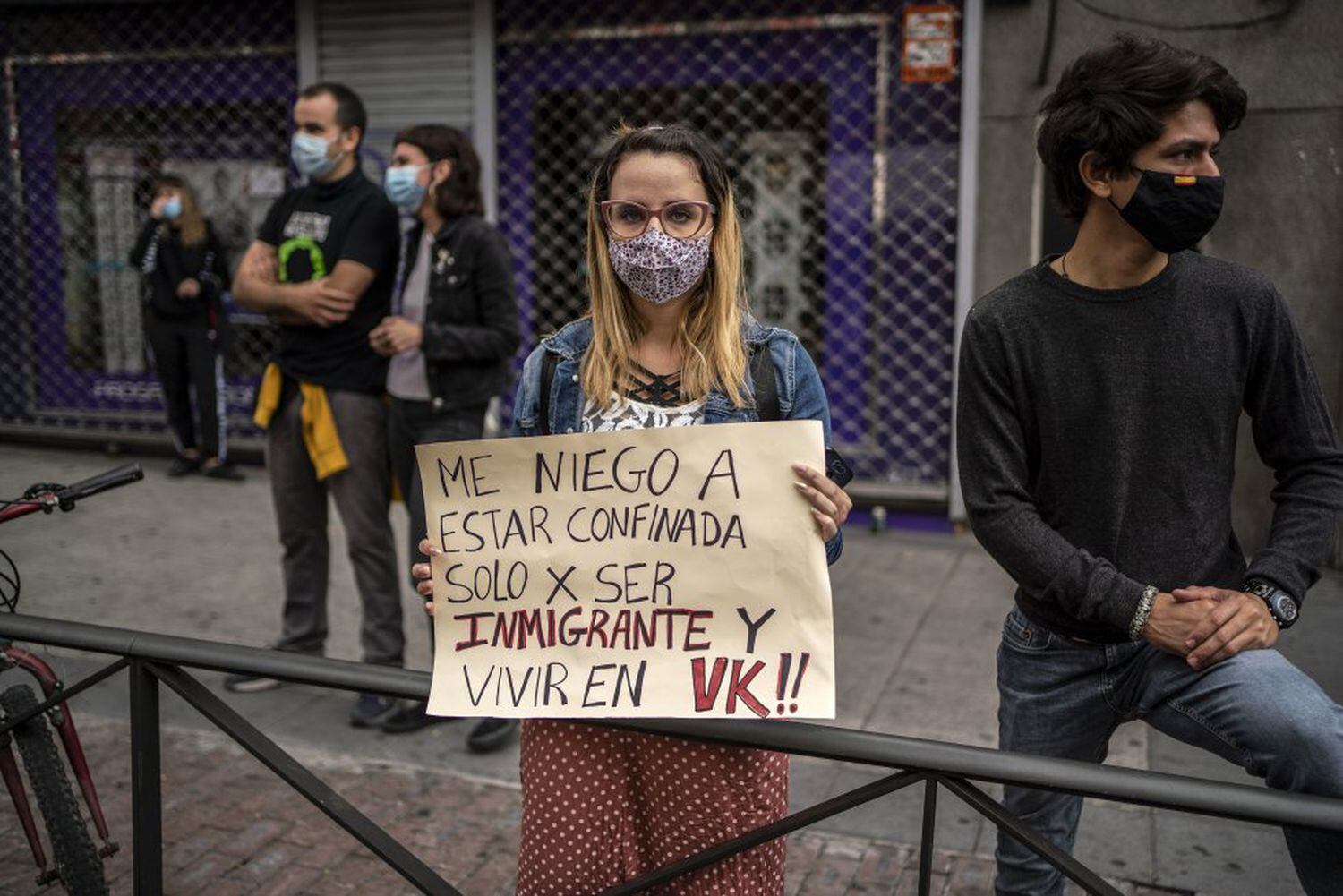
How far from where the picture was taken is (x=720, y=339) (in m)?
2.26

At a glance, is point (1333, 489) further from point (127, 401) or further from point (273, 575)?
point (127, 401)

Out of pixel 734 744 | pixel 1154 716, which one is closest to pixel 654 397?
pixel 734 744

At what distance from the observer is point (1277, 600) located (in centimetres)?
215

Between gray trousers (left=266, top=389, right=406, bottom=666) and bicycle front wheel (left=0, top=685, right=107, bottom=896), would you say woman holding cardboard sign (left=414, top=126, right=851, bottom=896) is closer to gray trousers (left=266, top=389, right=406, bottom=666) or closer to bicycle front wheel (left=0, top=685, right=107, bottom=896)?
bicycle front wheel (left=0, top=685, right=107, bottom=896)

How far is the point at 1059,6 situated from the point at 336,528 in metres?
5.04

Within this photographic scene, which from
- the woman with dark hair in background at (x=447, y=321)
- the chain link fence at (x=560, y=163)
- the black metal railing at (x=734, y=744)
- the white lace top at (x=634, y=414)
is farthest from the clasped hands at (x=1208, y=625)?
the chain link fence at (x=560, y=163)

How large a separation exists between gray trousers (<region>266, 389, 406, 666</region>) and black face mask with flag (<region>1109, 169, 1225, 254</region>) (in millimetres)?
2956

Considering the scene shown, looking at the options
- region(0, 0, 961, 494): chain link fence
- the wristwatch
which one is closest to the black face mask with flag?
the wristwatch

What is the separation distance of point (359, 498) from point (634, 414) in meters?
2.42

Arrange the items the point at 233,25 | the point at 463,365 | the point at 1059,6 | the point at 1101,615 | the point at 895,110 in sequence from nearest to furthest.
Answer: the point at 1101,615 → the point at 463,365 → the point at 1059,6 → the point at 895,110 → the point at 233,25

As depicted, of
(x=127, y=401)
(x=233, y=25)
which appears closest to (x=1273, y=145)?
(x=233, y=25)

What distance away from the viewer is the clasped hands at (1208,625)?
6.82 feet

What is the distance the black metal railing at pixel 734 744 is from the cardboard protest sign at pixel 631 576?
6cm

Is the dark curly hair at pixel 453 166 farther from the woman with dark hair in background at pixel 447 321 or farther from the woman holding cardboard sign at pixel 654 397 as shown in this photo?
the woman holding cardboard sign at pixel 654 397
